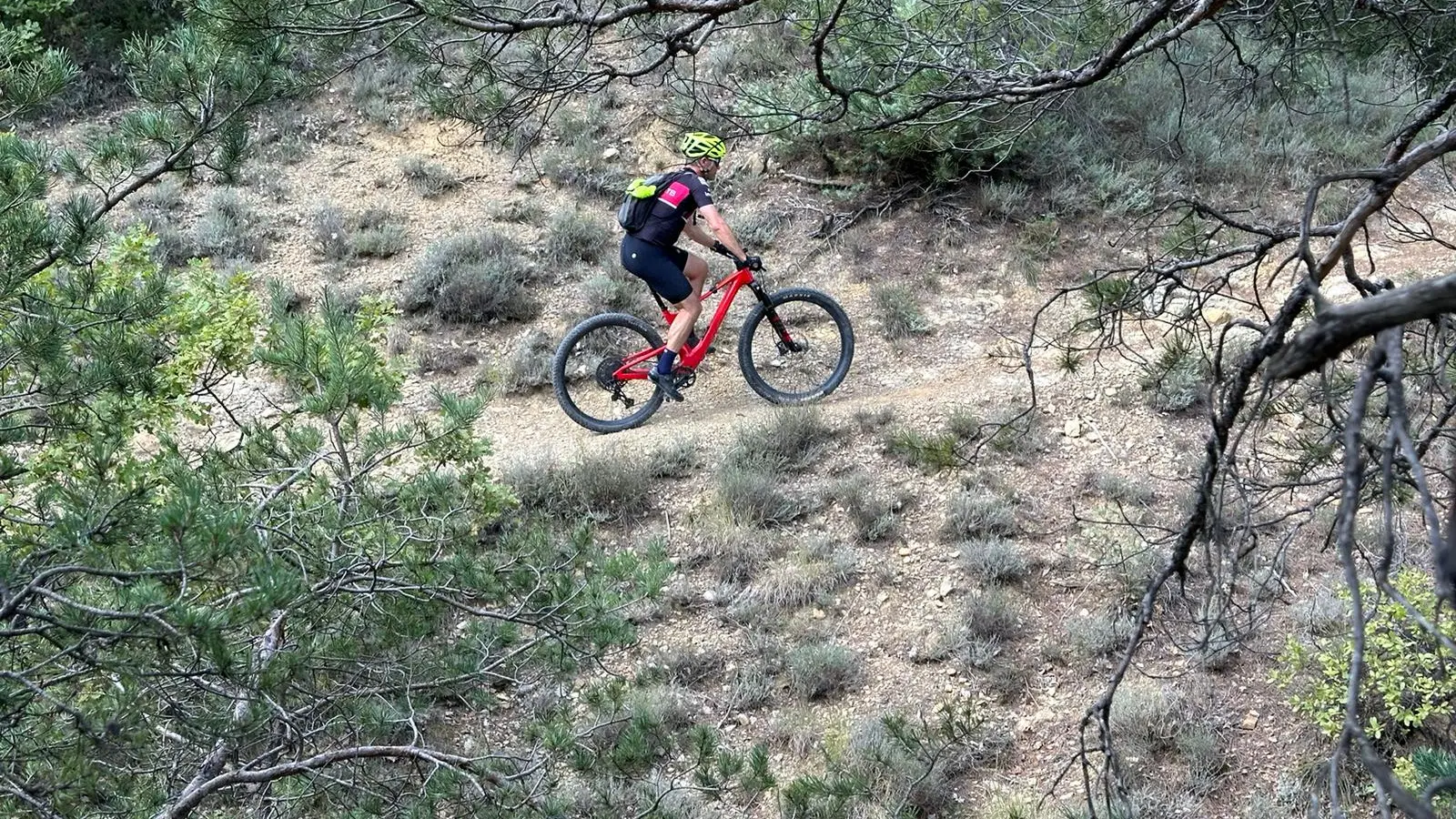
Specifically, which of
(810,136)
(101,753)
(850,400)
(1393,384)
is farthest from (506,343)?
(1393,384)

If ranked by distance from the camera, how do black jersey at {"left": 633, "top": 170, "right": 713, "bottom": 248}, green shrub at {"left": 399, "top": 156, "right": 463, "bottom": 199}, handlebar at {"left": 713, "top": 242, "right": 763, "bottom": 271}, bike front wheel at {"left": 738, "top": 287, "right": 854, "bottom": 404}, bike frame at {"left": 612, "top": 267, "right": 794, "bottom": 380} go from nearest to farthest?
black jersey at {"left": 633, "top": 170, "right": 713, "bottom": 248} → handlebar at {"left": 713, "top": 242, "right": 763, "bottom": 271} → bike frame at {"left": 612, "top": 267, "right": 794, "bottom": 380} → bike front wheel at {"left": 738, "top": 287, "right": 854, "bottom": 404} → green shrub at {"left": 399, "top": 156, "right": 463, "bottom": 199}

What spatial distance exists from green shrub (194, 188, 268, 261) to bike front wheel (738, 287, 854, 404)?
4.55 meters

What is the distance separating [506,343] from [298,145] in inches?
167

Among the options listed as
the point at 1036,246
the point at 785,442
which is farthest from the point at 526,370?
the point at 1036,246

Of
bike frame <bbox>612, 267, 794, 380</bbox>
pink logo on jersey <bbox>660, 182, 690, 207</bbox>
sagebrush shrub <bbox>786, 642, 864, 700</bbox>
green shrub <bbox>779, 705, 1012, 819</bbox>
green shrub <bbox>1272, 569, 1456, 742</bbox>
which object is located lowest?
green shrub <bbox>779, 705, 1012, 819</bbox>

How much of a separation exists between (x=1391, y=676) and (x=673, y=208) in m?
4.55

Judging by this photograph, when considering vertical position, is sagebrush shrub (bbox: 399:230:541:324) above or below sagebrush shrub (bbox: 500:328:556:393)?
above

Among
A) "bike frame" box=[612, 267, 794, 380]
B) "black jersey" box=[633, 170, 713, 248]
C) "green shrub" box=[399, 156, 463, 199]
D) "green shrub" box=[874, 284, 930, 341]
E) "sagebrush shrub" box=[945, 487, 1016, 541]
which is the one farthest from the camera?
"green shrub" box=[399, 156, 463, 199]

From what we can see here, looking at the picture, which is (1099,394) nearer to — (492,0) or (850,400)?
(850,400)

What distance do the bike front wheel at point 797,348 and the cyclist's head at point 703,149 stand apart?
3.72ft

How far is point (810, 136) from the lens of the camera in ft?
36.0

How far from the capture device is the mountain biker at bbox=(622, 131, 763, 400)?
23.5ft

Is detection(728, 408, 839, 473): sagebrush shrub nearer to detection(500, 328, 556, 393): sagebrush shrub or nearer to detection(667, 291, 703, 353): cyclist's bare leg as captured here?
detection(667, 291, 703, 353): cyclist's bare leg

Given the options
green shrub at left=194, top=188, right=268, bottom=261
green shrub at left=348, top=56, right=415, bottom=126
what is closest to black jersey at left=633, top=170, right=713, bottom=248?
green shrub at left=194, top=188, right=268, bottom=261
